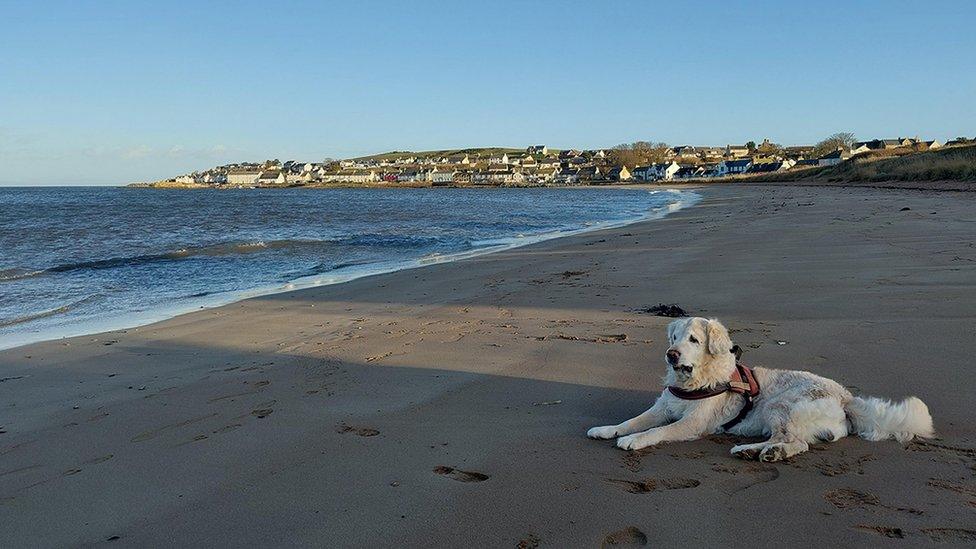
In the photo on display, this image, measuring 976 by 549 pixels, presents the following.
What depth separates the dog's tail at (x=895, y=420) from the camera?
407cm

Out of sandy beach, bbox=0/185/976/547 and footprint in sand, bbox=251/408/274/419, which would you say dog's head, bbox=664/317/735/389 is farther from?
footprint in sand, bbox=251/408/274/419

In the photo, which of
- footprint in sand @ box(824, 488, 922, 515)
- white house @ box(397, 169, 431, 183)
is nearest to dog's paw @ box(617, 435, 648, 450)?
footprint in sand @ box(824, 488, 922, 515)

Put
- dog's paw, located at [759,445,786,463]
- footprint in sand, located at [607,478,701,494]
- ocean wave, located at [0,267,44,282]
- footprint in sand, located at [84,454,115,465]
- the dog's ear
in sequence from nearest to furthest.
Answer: footprint in sand, located at [607,478,701,494] < dog's paw, located at [759,445,786,463] < footprint in sand, located at [84,454,115,465] < the dog's ear < ocean wave, located at [0,267,44,282]

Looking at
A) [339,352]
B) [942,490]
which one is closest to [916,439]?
[942,490]

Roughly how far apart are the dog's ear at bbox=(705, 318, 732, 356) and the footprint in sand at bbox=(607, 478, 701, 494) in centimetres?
104

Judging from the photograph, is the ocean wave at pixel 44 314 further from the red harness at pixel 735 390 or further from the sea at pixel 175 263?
the red harness at pixel 735 390

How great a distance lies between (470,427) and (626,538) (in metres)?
1.71

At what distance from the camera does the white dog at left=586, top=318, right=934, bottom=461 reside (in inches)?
161

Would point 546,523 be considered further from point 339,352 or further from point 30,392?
point 30,392

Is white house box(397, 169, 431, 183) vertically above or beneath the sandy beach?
above

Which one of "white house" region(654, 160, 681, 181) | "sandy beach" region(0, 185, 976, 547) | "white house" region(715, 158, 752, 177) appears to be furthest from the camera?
"white house" region(654, 160, 681, 181)

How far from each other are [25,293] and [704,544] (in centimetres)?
1409

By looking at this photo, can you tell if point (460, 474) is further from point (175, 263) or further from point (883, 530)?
point (175, 263)

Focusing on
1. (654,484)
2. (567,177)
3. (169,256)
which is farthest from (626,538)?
(567,177)
